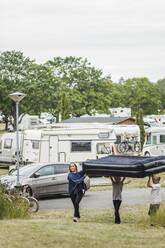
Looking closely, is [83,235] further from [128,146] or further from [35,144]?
[128,146]

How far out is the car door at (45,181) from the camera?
18.9m

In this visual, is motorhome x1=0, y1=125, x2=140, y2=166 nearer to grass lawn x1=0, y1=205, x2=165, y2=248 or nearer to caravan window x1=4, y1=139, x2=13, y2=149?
caravan window x1=4, y1=139, x2=13, y2=149

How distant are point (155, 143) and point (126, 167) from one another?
24.3 meters

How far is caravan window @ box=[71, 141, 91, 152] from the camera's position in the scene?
27219mm

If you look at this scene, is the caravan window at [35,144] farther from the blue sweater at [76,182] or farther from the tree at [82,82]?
the tree at [82,82]

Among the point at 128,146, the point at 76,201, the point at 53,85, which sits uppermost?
the point at 53,85

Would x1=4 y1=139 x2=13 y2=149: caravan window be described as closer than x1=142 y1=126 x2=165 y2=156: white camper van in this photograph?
Yes

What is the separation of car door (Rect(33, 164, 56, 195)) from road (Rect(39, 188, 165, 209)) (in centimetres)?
41

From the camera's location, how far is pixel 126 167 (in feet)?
39.5

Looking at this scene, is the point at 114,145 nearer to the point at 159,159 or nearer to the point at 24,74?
the point at 159,159

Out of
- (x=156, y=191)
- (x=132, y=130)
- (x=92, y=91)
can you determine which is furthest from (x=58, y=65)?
(x=156, y=191)

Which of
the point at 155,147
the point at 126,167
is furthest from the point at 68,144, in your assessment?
the point at 126,167

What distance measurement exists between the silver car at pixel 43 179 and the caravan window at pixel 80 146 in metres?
6.95

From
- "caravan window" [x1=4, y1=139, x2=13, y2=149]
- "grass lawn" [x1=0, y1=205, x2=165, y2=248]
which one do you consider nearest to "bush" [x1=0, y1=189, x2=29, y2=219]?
"grass lawn" [x1=0, y1=205, x2=165, y2=248]
